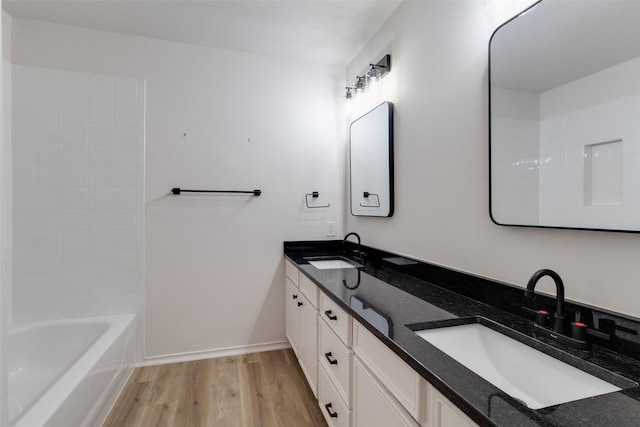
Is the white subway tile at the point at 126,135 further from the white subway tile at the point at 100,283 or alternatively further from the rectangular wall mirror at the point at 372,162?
the rectangular wall mirror at the point at 372,162

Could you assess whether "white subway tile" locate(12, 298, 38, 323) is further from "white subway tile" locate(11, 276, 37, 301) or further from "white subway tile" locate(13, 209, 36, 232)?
"white subway tile" locate(13, 209, 36, 232)

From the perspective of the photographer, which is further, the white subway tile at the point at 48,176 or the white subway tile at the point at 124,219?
the white subway tile at the point at 124,219

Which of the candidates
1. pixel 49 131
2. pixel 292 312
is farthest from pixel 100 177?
pixel 292 312

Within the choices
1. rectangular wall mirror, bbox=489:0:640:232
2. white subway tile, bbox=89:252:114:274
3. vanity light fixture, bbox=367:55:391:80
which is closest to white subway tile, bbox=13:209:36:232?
white subway tile, bbox=89:252:114:274

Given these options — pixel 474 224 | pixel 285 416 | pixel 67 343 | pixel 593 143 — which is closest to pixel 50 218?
pixel 67 343

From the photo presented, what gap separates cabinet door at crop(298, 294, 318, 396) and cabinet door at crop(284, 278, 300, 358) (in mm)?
93

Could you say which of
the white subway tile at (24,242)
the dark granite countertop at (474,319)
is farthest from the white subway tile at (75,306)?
the dark granite countertop at (474,319)

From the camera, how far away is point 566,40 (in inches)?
39.1

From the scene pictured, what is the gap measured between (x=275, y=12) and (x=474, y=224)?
70.2 inches

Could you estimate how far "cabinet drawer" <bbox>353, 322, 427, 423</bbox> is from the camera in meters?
0.82

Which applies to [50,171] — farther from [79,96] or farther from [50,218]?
[79,96]

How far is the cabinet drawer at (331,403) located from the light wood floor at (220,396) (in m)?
0.22

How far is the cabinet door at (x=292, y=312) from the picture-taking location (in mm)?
2229

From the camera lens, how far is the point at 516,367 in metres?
0.93
